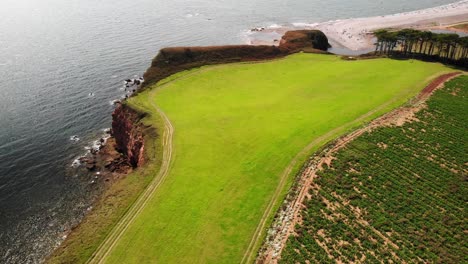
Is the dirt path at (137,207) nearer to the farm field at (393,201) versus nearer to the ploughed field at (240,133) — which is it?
the ploughed field at (240,133)

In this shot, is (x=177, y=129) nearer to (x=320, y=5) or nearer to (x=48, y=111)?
(x=48, y=111)

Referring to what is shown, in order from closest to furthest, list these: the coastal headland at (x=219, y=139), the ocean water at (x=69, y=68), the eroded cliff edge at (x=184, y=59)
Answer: the coastal headland at (x=219, y=139), the ocean water at (x=69, y=68), the eroded cliff edge at (x=184, y=59)

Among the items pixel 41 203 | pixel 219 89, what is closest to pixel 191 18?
pixel 219 89

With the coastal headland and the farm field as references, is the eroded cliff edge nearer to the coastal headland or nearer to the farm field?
the coastal headland

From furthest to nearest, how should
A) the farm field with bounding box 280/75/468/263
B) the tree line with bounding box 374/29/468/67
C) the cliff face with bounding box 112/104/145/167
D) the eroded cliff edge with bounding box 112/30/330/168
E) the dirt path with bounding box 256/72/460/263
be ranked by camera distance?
the tree line with bounding box 374/29/468/67 < the eroded cliff edge with bounding box 112/30/330/168 < the cliff face with bounding box 112/104/145/167 < the dirt path with bounding box 256/72/460/263 < the farm field with bounding box 280/75/468/263

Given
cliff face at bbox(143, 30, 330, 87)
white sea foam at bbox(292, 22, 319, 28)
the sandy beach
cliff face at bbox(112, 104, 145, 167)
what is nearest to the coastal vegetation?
cliff face at bbox(112, 104, 145, 167)

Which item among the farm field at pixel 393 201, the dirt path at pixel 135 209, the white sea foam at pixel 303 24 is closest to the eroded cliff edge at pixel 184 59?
the dirt path at pixel 135 209
